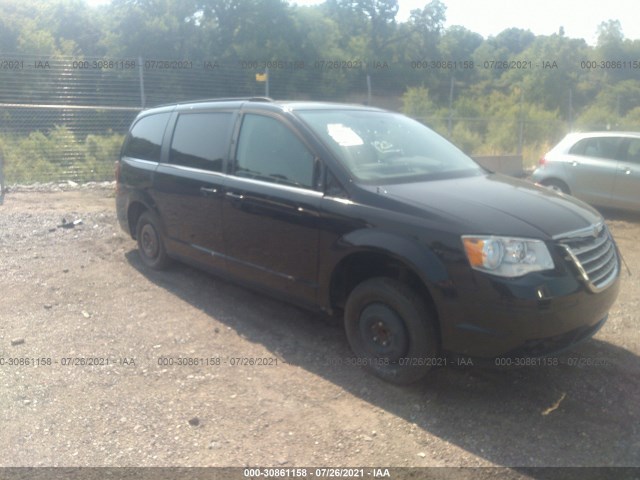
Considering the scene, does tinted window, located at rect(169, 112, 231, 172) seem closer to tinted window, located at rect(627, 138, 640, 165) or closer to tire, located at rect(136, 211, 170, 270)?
tire, located at rect(136, 211, 170, 270)

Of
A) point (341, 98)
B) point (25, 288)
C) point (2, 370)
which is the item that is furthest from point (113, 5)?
point (2, 370)

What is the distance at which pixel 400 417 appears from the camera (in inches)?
141

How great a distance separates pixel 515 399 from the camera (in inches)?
149

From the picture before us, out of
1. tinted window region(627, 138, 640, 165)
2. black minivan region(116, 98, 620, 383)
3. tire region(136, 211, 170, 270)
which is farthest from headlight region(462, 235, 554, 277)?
tinted window region(627, 138, 640, 165)

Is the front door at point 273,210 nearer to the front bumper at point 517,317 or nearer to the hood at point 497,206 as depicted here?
the hood at point 497,206

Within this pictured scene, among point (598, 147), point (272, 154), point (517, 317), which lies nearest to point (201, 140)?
point (272, 154)

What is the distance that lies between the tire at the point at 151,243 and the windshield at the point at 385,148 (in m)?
2.33

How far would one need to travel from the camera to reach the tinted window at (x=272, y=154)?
4.44 meters

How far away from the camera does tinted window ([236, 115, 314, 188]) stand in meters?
4.44

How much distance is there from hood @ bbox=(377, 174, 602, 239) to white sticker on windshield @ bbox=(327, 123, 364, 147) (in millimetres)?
569

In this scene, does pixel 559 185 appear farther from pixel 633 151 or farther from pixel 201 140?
pixel 201 140

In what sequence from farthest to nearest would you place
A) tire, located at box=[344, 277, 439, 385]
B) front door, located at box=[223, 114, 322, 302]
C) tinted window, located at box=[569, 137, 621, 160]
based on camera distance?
tinted window, located at box=[569, 137, 621, 160] < front door, located at box=[223, 114, 322, 302] < tire, located at box=[344, 277, 439, 385]

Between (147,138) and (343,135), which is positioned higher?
(343,135)

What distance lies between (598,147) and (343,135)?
6.65 meters
